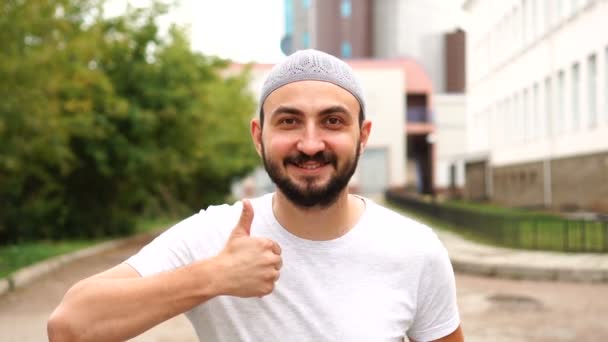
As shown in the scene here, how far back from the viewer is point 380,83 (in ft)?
194

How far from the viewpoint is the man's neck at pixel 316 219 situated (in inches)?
90.8

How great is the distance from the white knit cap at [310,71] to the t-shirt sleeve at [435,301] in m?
0.62

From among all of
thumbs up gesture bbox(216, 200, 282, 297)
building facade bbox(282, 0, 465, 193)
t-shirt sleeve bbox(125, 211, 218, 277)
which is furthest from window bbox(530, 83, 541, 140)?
building facade bbox(282, 0, 465, 193)

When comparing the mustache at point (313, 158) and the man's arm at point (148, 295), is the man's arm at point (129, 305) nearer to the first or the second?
the man's arm at point (148, 295)

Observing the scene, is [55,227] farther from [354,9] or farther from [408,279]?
[354,9]

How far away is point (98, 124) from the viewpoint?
59.0 ft

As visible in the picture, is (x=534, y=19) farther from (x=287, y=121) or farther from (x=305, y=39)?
Answer: (x=305, y=39)

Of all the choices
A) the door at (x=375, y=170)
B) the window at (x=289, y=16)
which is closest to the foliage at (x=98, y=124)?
the door at (x=375, y=170)

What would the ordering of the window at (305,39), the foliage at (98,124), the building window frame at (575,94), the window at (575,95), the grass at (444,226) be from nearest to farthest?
the foliage at (98,124)
the grass at (444,226)
the building window frame at (575,94)
the window at (575,95)
the window at (305,39)

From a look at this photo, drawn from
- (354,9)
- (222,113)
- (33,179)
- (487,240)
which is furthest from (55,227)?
(354,9)

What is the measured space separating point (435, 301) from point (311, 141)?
0.66 meters

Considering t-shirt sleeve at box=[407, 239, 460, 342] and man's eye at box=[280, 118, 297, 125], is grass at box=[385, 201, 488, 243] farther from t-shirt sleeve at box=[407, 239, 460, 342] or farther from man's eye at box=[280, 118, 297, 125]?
man's eye at box=[280, 118, 297, 125]

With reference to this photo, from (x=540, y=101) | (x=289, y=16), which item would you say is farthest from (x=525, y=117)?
(x=289, y=16)

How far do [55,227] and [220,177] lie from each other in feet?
55.4
